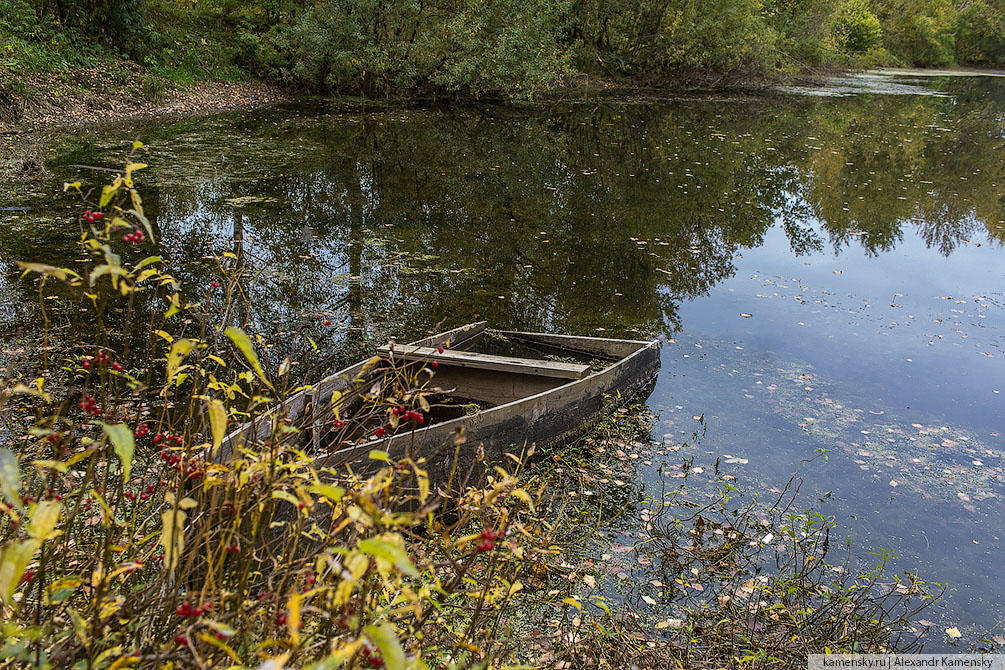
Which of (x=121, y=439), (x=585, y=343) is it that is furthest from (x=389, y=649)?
(x=585, y=343)

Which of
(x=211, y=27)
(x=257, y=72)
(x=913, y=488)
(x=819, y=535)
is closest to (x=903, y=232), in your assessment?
(x=913, y=488)

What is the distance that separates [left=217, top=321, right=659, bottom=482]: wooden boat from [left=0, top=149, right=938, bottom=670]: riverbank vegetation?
0.62 feet

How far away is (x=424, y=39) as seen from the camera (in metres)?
22.7

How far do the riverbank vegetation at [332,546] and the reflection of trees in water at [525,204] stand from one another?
103 inches

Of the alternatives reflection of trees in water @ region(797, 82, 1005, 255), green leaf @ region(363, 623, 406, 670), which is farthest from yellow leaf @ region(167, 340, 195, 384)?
reflection of trees in water @ region(797, 82, 1005, 255)

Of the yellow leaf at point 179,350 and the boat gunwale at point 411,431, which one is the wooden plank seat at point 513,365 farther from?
the yellow leaf at point 179,350

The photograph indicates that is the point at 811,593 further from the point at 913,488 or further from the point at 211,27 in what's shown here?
the point at 211,27

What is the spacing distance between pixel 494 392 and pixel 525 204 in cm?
740

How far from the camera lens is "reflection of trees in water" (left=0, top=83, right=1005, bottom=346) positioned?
29.1ft

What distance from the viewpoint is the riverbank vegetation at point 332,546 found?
1849 mm

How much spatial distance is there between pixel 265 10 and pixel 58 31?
761 cm

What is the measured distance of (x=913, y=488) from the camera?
5.77m

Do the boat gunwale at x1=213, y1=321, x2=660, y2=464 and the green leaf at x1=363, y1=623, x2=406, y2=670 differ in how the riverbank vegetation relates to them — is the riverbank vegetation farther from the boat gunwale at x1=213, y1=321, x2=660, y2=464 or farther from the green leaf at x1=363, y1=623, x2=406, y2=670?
the boat gunwale at x1=213, y1=321, x2=660, y2=464

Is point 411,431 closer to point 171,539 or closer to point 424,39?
point 171,539
